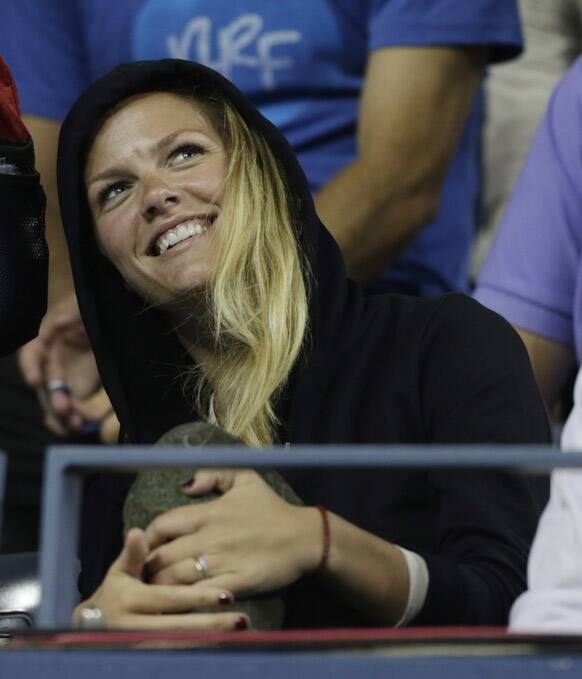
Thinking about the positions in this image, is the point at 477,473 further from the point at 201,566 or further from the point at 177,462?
the point at 177,462

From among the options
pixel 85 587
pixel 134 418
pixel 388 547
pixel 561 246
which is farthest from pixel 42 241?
pixel 561 246

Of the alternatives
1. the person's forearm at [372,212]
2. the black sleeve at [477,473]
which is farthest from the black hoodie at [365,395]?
the person's forearm at [372,212]

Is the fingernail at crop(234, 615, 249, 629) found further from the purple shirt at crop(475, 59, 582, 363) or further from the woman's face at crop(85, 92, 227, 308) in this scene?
the purple shirt at crop(475, 59, 582, 363)

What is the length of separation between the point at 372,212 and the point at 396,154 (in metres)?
0.11

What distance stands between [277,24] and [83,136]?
58cm

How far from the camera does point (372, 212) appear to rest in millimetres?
2311

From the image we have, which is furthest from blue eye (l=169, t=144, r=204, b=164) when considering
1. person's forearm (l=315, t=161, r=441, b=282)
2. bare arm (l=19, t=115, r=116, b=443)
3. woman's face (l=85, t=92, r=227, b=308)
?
bare arm (l=19, t=115, r=116, b=443)

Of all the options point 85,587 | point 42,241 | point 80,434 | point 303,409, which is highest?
point 42,241

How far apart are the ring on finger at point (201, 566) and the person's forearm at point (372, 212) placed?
3.97ft

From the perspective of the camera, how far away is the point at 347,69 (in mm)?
2406

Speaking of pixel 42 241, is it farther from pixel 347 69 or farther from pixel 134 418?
pixel 347 69

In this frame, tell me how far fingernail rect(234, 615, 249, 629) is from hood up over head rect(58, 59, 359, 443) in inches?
28.1

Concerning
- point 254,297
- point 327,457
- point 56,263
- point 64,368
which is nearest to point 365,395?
point 254,297

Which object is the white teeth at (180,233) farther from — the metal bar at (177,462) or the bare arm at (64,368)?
the metal bar at (177,462)
